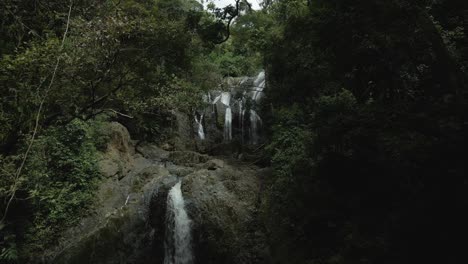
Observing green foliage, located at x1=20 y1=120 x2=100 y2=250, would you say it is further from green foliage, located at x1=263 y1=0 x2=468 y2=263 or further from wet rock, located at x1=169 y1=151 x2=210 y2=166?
green foliage, located at x1=263 y1=0 x2=468 y2=263

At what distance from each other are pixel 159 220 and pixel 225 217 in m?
1.99

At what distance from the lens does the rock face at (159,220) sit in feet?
25.8

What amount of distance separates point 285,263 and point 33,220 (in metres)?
6.99

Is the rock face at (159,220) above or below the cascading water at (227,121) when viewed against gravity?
below

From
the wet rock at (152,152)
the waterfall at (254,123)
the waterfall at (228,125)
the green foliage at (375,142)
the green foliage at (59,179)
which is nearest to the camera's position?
the green foliage at (375,142)

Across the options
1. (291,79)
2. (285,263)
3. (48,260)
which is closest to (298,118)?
(291,79)

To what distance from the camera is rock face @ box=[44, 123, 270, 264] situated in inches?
310

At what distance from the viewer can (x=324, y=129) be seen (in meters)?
7.18

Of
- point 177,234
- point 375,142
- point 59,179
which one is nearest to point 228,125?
point 177,234

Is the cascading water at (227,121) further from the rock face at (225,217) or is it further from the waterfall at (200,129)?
the rock face at (225,217)

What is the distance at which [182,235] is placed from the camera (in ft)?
27.2

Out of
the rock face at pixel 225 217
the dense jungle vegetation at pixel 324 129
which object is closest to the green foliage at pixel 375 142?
the dense jungle vegetation at pixel 324 129

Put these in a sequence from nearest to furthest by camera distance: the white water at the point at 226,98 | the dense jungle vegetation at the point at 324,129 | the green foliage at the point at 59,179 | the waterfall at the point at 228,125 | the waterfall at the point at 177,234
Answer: the dense jungle vegetation at the point at 324,129, the green foliage at the point at 59,179, the waterfall at the point at 177,234, the waterfall at the point at 228,125, the white water at the point at 226,98

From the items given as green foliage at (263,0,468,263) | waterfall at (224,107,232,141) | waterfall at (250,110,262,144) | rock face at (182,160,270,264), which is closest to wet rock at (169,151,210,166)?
rock face at (182,160,270,264)
